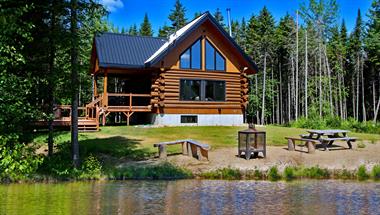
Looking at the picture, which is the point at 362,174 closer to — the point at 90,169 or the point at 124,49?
the point at 90,169

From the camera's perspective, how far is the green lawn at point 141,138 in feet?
52.7

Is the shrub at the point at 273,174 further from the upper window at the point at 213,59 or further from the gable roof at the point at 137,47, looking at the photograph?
the upper window at the point at 213,59

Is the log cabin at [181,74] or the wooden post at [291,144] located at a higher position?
the log cabin at [181,74]

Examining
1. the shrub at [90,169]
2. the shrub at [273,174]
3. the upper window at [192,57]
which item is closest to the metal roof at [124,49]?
the upper window at [192,57]

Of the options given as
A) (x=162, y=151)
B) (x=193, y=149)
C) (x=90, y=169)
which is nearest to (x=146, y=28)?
(x=193, y=149)

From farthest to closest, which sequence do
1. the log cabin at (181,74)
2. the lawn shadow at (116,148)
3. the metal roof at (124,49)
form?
the log cabin at (181,74) → the metal roof at (124,49) → the lawn shadow at (116,148)

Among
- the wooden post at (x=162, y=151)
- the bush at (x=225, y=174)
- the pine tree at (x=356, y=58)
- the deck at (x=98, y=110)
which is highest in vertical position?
the pine tree at (x=356, y=58)

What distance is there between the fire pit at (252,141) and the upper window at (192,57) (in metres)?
11.6

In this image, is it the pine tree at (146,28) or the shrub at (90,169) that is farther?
the pine tree at (146,28)

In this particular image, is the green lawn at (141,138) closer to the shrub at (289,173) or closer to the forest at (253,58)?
the forest at (253,58)

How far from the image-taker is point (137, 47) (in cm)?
2766

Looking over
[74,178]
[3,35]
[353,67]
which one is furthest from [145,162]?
[353,67]

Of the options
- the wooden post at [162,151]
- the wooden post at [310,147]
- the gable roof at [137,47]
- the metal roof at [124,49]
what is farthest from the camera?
the metal roof at [124,49]

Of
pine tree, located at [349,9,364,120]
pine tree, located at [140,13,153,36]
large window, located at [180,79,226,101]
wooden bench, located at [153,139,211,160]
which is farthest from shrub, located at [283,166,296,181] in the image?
pine tree, located at [140,13,153,36]
